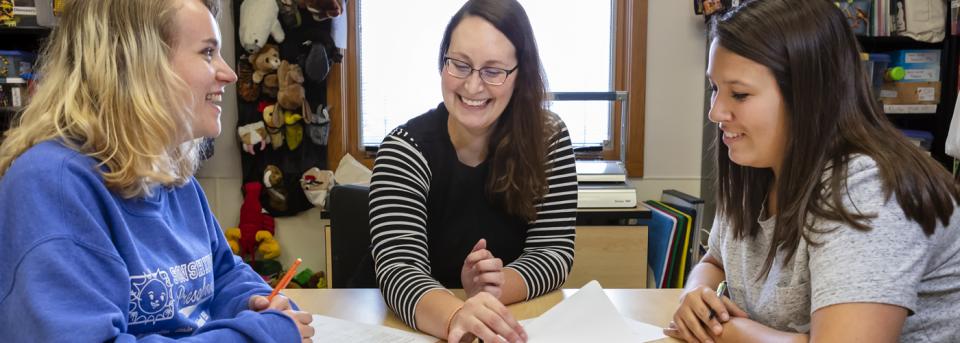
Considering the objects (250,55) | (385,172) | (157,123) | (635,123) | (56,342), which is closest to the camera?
(56,342)

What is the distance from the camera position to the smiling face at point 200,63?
0.87 metres

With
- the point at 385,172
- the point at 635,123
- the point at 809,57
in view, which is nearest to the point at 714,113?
the point at 809,57

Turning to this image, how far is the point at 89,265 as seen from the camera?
0.70 metres

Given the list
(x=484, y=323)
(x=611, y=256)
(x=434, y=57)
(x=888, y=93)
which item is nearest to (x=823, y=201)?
(x=484, y=323)

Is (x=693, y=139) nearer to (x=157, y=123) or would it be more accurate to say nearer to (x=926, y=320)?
(x=926, y=320)

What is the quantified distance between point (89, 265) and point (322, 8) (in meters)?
2.03

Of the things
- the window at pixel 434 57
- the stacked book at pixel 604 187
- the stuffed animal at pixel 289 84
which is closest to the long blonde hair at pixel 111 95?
the stacked book at pixel 604 187

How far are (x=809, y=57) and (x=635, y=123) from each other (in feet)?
6.67

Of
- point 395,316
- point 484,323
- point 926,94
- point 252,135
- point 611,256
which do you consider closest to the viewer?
point 484,323

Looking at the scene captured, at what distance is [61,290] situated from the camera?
0.66 meters

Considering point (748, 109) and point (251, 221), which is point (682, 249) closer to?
point (748, 109)

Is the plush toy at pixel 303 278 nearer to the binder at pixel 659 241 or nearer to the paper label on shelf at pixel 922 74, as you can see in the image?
the binder at pixel 659 241

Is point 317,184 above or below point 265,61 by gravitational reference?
below

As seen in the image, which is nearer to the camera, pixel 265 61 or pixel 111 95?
pixel 111 95
